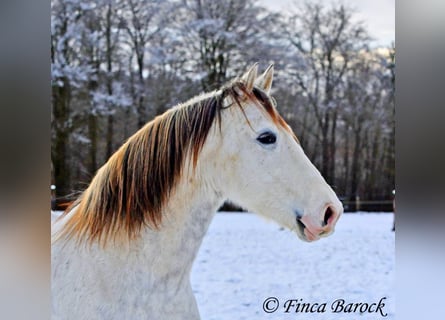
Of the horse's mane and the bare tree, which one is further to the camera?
the bare tree

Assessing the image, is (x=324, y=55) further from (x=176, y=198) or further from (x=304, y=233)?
(x=176, y=198)

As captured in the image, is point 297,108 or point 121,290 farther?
point 297,108

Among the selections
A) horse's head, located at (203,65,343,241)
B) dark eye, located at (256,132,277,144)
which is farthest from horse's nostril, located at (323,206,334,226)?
dark eye, located at (256,132,277,144)

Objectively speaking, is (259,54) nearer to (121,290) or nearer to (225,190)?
(225,190)

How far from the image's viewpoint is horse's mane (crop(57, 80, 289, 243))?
132cm

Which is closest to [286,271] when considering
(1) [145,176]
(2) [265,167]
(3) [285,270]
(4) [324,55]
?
(3) [285,270]

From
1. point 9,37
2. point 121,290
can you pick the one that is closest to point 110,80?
point 9,37

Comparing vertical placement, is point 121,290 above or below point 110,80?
below

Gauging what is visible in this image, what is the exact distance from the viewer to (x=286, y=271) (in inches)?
66.3

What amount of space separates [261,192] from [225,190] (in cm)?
11

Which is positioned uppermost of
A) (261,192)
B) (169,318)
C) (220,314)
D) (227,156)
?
(227,156)

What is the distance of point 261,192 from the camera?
1.36 meters

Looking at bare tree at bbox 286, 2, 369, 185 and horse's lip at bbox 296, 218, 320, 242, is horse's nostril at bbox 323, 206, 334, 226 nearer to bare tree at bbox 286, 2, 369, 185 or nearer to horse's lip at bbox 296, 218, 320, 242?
horse's lip at bbox 296, 218, 320, 242

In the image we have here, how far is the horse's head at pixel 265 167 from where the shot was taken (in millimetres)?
1343
